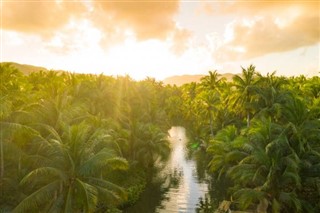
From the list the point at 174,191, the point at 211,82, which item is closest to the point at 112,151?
the point at 174,191

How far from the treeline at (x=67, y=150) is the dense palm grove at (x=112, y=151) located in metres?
0.08

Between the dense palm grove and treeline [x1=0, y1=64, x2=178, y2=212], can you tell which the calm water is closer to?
treeline [x1=0, y1=64, x2=178, y2=212]

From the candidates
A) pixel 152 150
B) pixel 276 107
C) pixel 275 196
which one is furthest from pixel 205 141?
pixel 275 196

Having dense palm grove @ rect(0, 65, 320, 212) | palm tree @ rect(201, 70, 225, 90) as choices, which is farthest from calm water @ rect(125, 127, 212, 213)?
palm tree @ rect(201, 70, 225, 90)

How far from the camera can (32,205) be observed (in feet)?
78.5

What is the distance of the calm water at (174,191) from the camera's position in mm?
39344

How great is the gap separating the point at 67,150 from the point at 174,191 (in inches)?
901

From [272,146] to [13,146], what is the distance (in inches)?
869

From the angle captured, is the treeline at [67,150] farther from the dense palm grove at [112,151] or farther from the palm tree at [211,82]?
the palm tree at [211,82]

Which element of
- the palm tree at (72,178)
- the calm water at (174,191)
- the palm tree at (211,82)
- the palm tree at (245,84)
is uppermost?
the palm tree at (211,82)

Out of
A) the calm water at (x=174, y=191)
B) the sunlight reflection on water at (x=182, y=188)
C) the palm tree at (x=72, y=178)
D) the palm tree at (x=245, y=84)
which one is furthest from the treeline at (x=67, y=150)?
the palm tree at (x=245, y=84)

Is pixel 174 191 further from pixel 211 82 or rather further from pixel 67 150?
pixel 211 82

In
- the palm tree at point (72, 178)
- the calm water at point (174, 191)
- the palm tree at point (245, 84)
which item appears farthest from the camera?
the palm tree at point (245, 84)

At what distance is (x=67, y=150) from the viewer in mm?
25922
